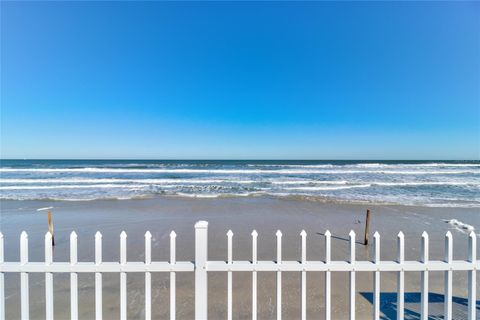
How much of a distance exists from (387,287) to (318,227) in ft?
11.1

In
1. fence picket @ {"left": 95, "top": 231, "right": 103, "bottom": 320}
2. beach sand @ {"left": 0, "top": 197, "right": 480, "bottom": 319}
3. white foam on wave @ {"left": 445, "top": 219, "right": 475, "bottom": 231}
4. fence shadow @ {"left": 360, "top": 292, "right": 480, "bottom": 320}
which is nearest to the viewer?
fence picket @ {"left": 95, "top": 231, "right": 103, "bottom": 320}

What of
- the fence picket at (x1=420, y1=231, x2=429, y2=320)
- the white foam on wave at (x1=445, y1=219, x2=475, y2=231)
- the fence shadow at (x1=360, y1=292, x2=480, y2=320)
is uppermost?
the fence picket at (x1=420, y1=231, x2=429, y2=320)

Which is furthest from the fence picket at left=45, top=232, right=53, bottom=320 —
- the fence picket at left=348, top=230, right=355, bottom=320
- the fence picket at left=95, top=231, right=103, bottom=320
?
the fence picket at left=348, top=230, right=355, bottom=320

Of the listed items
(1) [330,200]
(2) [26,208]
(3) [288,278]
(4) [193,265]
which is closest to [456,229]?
(1) [330,200]

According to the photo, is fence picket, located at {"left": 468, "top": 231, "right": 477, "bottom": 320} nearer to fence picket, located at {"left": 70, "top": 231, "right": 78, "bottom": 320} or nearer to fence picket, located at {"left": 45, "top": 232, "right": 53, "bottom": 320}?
fence picket, located at {"left": 70, "top": 231, "right": 78, "bottom": 320}

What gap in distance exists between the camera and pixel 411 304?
338cm

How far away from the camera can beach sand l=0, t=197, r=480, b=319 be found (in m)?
3.40

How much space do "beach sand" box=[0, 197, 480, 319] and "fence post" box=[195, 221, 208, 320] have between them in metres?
0.97

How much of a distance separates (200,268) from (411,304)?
11.0ft

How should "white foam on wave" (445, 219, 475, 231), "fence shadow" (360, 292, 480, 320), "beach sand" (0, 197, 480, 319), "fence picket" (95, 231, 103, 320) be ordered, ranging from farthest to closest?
"white foam on wave" (445, 219, 475, 231)
"beach sand" (0, 197, 480, 319)
"fence shadow" (360, 292, 480, 320)
"fence picket" (95, 231, 103, 320)

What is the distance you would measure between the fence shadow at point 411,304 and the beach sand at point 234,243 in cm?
1

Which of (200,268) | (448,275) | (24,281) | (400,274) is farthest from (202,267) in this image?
(448,275)

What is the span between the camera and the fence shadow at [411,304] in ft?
10.1

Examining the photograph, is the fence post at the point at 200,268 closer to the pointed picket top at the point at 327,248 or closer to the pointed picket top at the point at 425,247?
the pointed picket top at the point at 327,248
